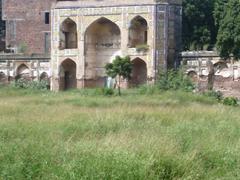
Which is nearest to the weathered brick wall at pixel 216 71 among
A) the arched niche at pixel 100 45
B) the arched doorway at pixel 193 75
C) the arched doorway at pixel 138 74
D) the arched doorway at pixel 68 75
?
the arched doorway at pixel 193 75

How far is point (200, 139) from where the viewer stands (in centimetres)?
1286

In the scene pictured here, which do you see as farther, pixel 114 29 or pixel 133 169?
pixel 114 29

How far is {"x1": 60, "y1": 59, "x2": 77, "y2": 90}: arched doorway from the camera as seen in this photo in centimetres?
4438

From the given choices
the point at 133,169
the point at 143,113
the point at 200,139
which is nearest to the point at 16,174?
the point at 133,169

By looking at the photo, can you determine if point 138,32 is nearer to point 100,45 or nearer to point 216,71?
point 100,45

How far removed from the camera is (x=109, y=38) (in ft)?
145

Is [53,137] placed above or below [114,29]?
below

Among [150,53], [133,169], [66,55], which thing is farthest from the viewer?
[66,55]

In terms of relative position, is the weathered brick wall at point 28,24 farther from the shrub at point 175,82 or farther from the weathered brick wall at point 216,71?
the shrub at point 175,82

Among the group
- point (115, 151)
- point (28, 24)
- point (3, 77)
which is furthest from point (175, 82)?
point (115, 151)

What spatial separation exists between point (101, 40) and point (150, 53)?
5246 mm

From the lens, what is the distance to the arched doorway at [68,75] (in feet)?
146

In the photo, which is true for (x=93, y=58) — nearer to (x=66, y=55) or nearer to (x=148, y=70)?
(x=66, y=55)

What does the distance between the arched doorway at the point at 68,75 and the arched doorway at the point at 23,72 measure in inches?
106
